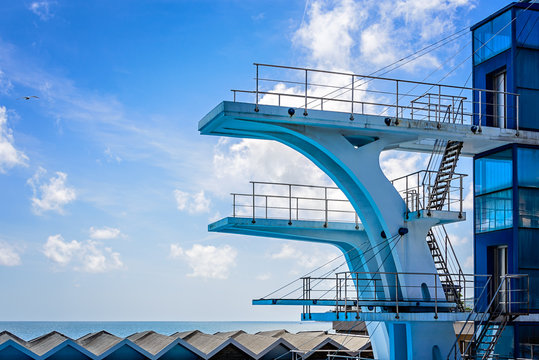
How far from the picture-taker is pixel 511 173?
24.8m

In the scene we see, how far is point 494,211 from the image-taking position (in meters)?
25.5

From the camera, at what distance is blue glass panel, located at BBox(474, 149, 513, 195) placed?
25.1 meters

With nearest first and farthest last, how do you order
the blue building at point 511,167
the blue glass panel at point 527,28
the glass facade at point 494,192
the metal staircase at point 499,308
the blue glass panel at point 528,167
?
the metal staircase at point 499,308 < the blue building at point 511,167 < the blue glass panel at point 528,167 < the glass facade at point 494,192 < the blue glass panel at point 527,28

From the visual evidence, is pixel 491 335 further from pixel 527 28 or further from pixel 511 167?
pixel 527 28

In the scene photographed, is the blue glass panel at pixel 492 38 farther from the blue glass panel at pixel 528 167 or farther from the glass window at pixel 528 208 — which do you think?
the glass window at pixel 528 208

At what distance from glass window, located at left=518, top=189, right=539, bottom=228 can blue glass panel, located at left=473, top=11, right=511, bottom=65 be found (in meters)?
5.46

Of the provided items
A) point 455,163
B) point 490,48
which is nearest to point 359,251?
point 455,163

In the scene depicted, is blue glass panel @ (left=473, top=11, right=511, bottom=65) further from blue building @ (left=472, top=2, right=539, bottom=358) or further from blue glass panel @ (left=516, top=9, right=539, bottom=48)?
blue glass panel @ (left=516, top=9, right=539, bottom=48)

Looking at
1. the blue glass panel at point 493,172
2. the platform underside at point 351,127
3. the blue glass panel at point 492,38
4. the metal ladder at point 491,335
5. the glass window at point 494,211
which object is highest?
the blue glass panel at point 492,38

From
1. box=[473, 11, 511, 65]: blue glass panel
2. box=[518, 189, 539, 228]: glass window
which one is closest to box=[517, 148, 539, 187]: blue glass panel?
box=[518, 189, 539, 228]: glass window

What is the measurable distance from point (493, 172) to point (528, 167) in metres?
1.25

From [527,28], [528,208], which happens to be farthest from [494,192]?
[527,28]

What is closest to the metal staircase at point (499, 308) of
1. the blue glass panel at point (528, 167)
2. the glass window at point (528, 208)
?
the glass window at point (528, 208)

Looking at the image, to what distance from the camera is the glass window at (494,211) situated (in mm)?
24875
